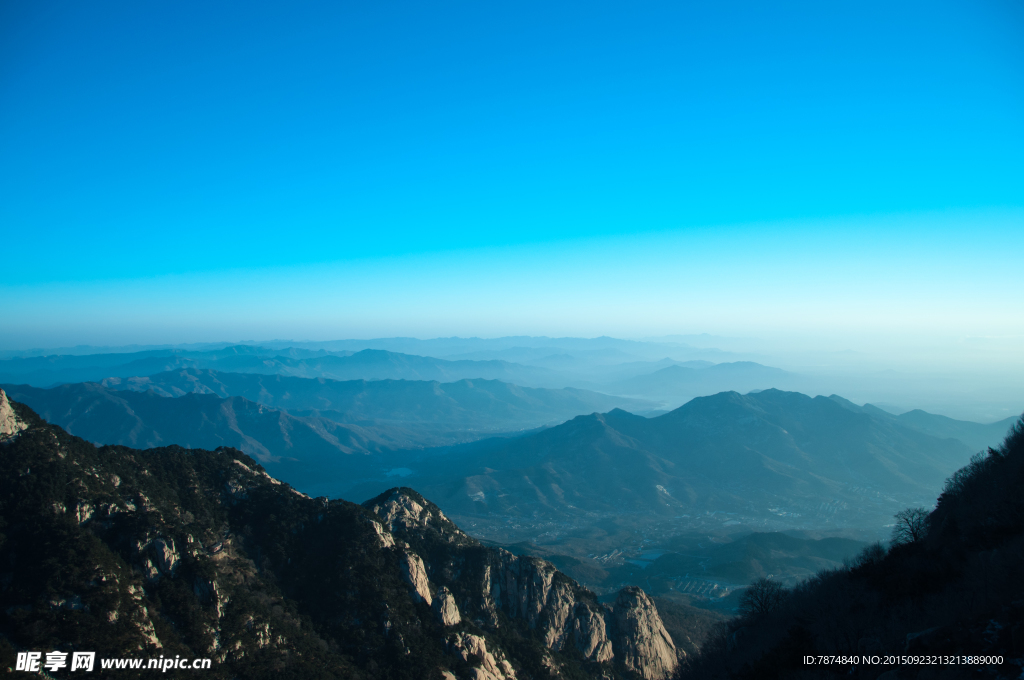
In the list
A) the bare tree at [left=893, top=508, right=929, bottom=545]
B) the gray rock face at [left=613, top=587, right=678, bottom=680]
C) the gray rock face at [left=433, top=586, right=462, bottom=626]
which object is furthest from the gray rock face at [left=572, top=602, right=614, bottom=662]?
the bare tree at [left=893, top=508, right=929, bottom=545]

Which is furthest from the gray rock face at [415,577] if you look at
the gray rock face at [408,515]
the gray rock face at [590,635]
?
the gray rock face at [590,635]

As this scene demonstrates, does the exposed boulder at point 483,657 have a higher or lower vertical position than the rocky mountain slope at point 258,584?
lower

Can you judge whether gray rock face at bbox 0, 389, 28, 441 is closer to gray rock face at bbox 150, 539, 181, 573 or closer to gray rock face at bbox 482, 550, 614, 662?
gray rock face at bbox 150, 539, 181, 573

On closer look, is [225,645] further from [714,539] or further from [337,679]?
[714,539]

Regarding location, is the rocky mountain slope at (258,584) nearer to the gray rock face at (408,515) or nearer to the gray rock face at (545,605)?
the gray rock face at (545,605)

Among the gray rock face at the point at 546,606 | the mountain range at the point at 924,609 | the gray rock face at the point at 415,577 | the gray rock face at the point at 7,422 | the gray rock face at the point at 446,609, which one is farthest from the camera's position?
the gray rock face at the point at 546,606

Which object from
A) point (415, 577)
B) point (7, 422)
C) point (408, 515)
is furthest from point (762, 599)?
point (7, 422)
